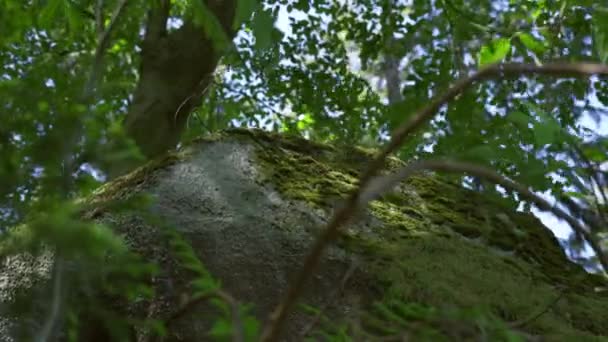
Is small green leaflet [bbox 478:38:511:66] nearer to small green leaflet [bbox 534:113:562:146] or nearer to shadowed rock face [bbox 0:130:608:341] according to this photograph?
shadowed rock face [bbox 0:130:608:341]

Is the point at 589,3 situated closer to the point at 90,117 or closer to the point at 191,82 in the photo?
the point at 90,117

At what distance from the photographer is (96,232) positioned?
0.88m

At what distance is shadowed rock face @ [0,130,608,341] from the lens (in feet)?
7.66

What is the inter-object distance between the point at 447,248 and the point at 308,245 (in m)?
0.62

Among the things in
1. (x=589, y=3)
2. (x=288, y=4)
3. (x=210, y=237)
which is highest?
(x=288, y=4)

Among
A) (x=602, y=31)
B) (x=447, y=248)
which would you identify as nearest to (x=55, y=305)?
(x=447, y=248)

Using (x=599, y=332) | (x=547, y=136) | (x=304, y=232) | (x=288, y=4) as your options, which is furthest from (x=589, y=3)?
(x=288, y=4)

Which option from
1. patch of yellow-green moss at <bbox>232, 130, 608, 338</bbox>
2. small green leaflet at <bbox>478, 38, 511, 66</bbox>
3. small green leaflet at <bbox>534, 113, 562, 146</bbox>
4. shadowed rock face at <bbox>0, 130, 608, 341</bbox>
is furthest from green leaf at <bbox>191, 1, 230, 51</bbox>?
small green leaflet at <bbox>478, 38, 511, 66</bbox>

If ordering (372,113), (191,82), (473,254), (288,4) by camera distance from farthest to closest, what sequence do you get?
(372,113), (288,4), (191,82), (473,254)

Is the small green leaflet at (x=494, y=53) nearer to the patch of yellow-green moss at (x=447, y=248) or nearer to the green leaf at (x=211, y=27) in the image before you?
the patch of yellow-green moss at (x=447, y=248)

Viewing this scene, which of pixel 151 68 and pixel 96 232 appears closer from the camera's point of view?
pixel 96 232

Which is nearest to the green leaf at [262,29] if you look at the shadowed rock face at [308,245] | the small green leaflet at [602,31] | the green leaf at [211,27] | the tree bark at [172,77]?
the green leaf at [211,27]

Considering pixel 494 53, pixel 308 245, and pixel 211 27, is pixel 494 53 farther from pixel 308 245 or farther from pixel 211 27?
pixel 211 27

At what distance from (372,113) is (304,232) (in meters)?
8.07
